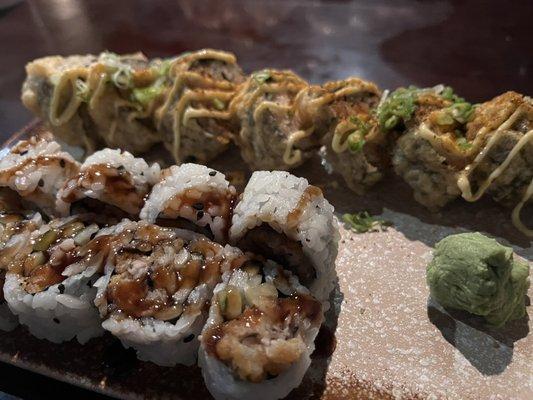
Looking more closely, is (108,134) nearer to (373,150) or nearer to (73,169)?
(73,169)

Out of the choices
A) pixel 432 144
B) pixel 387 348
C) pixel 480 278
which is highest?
pixel 432 144

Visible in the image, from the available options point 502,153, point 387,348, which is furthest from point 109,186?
point 502,153

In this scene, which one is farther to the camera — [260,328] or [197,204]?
[197,204]

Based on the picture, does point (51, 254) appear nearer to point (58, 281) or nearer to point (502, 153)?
point (58, 281)

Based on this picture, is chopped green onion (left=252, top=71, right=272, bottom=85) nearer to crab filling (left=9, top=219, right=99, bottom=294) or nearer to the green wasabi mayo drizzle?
crab filling (left=9, top=219, right=99, bottom=294)

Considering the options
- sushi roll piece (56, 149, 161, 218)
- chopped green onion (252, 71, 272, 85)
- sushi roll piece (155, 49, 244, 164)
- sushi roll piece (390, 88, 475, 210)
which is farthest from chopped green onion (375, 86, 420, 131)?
sushi roll piece (56, 149, 161, 218)

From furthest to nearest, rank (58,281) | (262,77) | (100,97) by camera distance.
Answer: (100,97) < (262,77) < (58,281)

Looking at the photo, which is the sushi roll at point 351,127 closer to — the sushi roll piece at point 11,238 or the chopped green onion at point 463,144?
the chopped green onion at point 463,144
